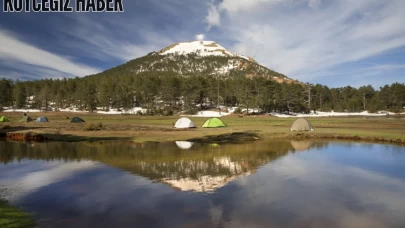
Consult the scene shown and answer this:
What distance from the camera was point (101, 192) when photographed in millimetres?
15055

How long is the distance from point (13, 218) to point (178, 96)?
129 m

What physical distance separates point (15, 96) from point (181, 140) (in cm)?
14502

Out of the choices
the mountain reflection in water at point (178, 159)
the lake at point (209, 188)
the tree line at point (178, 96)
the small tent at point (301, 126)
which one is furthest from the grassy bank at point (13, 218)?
the tree line at point (178, 96)

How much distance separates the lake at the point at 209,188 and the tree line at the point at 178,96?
9133cm

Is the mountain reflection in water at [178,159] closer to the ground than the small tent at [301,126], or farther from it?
closer to the ground

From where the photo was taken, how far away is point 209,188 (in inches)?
611

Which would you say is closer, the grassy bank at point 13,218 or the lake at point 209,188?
the grassy bank at point 13,218

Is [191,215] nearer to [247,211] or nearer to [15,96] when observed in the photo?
[247,211]

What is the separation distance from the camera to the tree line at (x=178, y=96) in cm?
13062

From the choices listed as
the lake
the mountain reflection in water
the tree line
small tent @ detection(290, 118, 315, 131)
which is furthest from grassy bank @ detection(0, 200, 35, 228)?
the tree line

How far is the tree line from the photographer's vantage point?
429ft

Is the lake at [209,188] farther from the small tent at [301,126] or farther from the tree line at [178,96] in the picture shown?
the tree line at [178,96]

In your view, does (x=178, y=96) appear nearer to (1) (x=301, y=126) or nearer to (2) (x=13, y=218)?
(1) (x=301, y=126)

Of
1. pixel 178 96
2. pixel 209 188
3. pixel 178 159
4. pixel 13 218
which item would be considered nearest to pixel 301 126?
pixel 178 159
